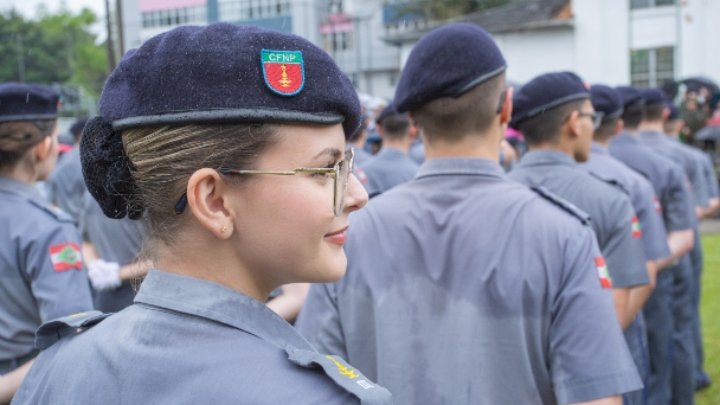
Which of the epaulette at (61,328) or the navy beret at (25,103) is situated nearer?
the epaulette at (61,328)

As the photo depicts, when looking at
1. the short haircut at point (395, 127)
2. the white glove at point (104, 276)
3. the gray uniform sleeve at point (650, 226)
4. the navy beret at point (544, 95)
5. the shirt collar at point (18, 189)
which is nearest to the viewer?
the shirt collar at point (18, 189)

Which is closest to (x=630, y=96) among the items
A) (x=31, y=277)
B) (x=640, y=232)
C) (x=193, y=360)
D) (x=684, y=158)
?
(x=684, y=158)

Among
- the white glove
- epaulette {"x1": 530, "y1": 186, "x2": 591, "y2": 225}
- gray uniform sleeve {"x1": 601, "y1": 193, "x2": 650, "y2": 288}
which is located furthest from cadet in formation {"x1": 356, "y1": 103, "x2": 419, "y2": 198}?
epaulette {"x1": 530, "y1": 186, "x2": 591, "y2": 225}

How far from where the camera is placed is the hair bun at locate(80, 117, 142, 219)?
1405 mm

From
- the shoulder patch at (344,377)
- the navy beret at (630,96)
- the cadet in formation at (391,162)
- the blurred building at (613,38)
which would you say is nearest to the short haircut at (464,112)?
the shoulder patch at (344,377)

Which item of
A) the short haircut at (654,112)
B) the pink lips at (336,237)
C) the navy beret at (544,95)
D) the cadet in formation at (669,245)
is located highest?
the navy beret at (544,95)

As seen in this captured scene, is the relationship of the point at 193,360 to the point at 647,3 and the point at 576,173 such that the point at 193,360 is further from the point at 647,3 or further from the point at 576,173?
the point at 647,3

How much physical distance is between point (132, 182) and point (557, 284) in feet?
4.18

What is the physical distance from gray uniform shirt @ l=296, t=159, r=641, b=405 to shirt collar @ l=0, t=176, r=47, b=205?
142 centimetres

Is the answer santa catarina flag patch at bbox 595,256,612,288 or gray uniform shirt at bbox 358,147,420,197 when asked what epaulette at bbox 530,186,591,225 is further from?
gray uniform shirt at bbox 358,147,420,197

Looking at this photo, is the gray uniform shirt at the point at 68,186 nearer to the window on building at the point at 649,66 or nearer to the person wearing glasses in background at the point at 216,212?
the person wearing glasses in background at the point at 216,212

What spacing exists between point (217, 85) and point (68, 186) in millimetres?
6947

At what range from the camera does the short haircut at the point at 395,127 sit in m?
7.22

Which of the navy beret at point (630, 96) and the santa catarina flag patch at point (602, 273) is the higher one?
the navy beret at point (630, 96)
